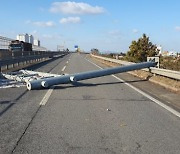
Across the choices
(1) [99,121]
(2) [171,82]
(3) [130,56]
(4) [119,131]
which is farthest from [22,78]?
(3) [130,56]

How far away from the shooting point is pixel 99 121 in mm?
7680

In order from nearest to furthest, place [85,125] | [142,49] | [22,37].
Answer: [85,125], [142,49], [22,37]

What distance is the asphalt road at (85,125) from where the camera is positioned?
18.6 ft

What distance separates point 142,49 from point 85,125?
34326 mm

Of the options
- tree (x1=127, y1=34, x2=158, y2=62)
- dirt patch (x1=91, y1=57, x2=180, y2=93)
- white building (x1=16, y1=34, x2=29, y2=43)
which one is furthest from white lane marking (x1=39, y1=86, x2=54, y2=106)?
white building (x1=16, y1=34, x2=29, y2=43)

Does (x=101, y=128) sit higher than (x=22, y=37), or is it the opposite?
(x=22, y=37)

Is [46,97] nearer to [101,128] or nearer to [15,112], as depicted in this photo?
[15,112]

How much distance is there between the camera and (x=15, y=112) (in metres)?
8.53

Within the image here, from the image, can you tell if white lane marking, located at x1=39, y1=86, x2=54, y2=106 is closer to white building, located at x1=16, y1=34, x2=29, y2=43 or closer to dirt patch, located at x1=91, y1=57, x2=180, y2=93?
dirt patch, located at x1=91, y1=57, x2=180, y2=93

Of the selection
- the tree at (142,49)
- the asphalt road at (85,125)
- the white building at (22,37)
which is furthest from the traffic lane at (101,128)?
the white building at (22,37)

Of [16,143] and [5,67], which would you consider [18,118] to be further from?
[5,67]

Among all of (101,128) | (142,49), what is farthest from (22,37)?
(101,128)

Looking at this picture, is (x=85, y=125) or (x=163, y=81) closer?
(x=85, y=125)

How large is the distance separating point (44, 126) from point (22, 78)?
854cm
